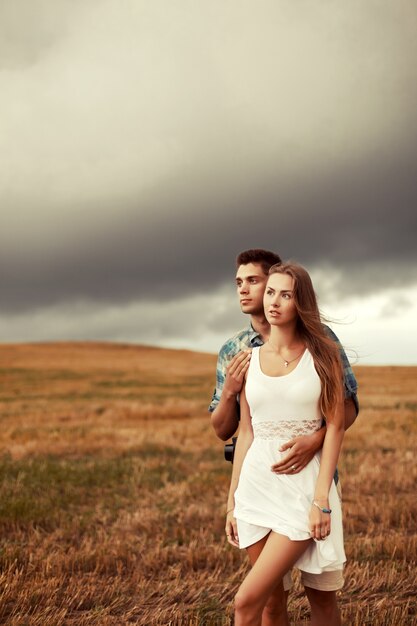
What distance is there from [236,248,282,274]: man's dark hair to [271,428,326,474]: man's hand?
1217 millimetres

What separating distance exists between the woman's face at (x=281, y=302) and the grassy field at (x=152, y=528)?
102 inches

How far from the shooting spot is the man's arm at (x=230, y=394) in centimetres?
384

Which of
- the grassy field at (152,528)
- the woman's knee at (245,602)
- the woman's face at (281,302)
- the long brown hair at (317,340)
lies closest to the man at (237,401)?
the long brown hair at (317,340)

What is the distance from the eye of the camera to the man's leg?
11.8 ft

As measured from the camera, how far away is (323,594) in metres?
3.69

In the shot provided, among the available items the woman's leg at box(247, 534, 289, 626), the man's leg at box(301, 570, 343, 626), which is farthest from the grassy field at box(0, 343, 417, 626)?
the man's leg at box(301, 570, 343, 626)

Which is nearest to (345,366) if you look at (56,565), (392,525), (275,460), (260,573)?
(275,460)

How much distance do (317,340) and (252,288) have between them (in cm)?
74

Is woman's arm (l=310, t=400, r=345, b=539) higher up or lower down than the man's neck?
lower down

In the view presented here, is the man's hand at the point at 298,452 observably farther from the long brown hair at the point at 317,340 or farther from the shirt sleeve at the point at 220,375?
the shirt sleeve at the point at 220,375

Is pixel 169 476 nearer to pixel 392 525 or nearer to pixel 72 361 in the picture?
pixel 392 525

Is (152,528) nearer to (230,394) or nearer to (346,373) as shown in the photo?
(230,394)

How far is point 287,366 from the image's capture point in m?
3.69

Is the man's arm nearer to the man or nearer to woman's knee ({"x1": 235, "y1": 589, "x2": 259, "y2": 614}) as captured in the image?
the man
